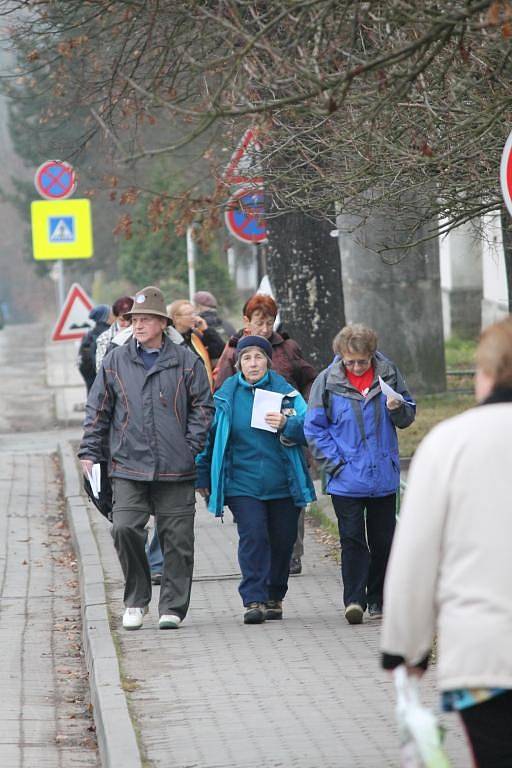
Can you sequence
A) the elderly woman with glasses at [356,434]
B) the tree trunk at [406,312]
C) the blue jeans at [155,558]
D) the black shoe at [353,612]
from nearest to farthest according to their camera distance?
the elderly woman with glasses at [356,434], the black shoe at [353,612], the blue jeans at [155,558], the tree trunk at [406,312]

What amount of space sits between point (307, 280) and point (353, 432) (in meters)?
5.67

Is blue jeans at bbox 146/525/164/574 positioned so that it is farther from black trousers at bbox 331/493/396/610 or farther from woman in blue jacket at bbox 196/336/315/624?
black trousers at bbox 331/493/396/610

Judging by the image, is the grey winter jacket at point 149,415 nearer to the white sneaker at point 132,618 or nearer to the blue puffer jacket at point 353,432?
the blue puffer jacket at point 353,432

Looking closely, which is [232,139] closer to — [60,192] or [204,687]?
[204,687]

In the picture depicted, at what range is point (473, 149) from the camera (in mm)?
8523

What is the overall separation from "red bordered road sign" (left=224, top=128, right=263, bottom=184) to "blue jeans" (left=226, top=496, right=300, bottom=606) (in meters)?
2.43

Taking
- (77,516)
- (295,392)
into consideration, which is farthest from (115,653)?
(77,516)

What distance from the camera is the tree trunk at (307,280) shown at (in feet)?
46.4

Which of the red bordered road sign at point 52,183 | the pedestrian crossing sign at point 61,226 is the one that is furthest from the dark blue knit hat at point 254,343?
the pedestrian crossing sign at point 61,226

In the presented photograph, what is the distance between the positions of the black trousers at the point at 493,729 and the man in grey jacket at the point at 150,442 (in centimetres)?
487

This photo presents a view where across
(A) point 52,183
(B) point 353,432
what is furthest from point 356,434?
(A) point 52,183

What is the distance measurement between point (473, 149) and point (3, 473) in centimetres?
1021

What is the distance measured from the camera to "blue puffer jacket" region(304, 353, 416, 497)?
8648 mm

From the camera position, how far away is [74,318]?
2312 cm
